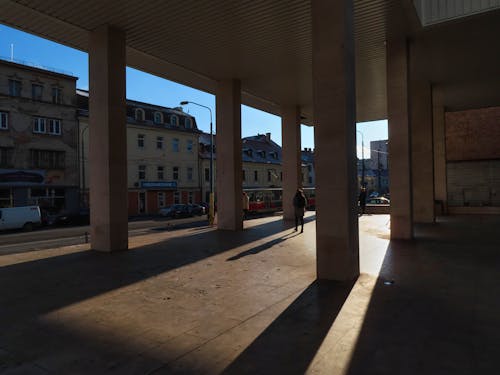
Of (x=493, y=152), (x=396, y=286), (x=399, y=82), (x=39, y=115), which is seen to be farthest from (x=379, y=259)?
(x=39, y=115)

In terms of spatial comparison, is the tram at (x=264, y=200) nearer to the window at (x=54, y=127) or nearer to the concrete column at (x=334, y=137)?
the window at (x=54, y=127)

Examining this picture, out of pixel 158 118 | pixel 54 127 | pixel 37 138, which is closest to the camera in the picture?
pixel 37 138

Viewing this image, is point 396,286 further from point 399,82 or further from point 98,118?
point 98,118

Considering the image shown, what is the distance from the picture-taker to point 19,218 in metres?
25.7

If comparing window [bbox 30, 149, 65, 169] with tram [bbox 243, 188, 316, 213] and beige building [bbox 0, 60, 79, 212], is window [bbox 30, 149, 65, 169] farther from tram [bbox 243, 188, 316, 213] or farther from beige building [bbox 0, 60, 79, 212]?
tram [bbox 243, 188, 316, 213]

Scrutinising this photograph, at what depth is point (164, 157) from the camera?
141 ft

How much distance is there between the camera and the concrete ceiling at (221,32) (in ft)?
33.9

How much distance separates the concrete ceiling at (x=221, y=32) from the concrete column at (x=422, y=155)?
1.87 m

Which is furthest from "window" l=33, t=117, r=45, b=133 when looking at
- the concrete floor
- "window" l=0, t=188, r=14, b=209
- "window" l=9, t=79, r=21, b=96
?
the concrete floor

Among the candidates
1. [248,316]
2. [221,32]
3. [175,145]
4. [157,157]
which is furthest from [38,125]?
[248,316]

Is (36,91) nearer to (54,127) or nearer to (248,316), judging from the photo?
(54,127)

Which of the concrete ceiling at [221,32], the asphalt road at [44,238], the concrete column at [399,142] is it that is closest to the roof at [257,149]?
the asphalt road at [44,238]

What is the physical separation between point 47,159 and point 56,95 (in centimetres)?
621

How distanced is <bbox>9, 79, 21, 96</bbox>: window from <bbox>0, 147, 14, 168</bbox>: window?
483 centimetres
